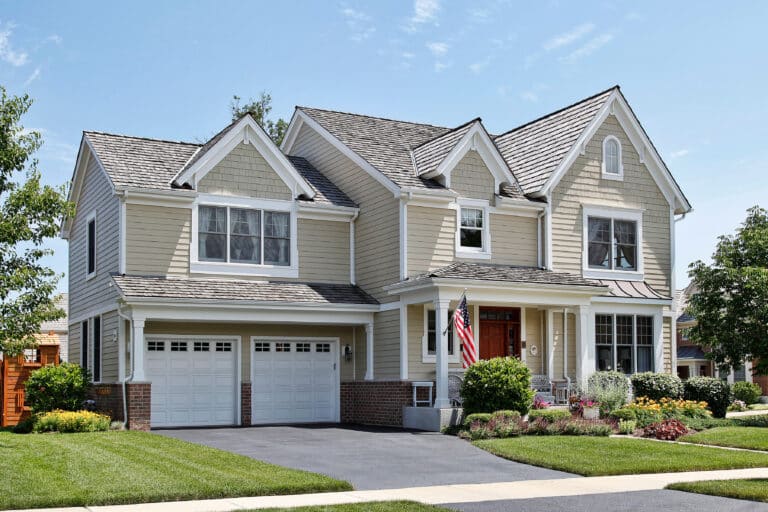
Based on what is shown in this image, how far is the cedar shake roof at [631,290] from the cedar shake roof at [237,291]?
23.4 feet

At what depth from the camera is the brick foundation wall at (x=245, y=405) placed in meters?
25.7

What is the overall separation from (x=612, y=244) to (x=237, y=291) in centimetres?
1142

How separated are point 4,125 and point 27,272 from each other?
2990 millimetres

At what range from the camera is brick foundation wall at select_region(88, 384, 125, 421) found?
78.2 ft

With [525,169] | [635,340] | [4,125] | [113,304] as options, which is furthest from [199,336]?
[635,340]

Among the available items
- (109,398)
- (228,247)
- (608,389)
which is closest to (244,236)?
(228,247)

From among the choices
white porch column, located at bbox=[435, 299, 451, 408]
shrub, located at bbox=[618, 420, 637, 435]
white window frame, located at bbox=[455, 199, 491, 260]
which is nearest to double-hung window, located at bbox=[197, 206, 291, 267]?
white window frame, located at bbox=[455, 199, 491, 260]

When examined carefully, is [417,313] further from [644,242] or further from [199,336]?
[644,242]

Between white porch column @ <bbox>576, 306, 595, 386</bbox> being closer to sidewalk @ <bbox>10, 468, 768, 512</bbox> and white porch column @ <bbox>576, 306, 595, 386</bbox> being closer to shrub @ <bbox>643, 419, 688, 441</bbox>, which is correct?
shrub @ <bbox>643, 419, 688, 441</bbox>

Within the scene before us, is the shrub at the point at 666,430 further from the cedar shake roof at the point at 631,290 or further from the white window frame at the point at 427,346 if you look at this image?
the cedar shake roof at the point at 631,290

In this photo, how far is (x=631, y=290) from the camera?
1119 inches

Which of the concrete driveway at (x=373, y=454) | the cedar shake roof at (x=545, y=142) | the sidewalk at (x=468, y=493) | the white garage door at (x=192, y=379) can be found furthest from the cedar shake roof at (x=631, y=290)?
the sidewalk at (x=468, y=493)

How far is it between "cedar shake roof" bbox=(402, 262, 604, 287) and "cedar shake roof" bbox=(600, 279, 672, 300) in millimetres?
1384

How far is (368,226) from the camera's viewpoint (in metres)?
27.2
